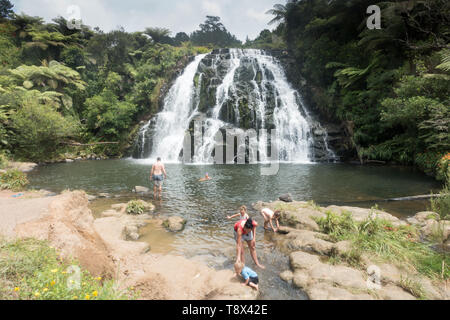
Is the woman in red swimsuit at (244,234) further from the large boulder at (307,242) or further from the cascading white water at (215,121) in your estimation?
the cascading white water at (215,121)

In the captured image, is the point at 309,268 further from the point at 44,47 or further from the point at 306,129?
the point at 44,47

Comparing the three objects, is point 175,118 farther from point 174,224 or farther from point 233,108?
point 174,224

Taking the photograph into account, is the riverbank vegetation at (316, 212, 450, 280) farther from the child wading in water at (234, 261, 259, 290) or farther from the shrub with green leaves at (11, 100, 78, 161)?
the shrub with green leaves at (11, 100, 78, 161)

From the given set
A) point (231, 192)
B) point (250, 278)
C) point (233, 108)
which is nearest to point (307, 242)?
point (250, 278)

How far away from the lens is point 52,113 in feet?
62.4

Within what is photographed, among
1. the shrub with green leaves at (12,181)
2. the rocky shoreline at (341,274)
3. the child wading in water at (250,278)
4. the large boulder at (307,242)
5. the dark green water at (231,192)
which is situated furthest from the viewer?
the shrub with green leaves at (12,181)

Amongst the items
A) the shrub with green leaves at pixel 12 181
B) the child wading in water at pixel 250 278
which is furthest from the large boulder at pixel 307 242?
the shrub with green leaves at pixel 12 181

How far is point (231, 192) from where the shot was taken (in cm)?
1060

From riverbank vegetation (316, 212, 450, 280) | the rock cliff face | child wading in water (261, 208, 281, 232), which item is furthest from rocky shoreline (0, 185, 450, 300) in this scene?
the rock cliff face

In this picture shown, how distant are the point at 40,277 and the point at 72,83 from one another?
3173cm

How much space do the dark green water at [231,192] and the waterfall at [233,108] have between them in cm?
526

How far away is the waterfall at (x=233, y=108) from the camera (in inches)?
815
